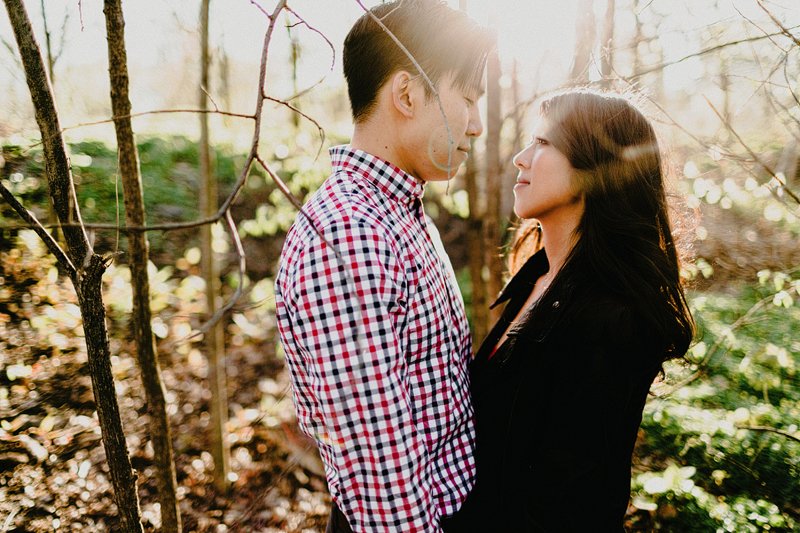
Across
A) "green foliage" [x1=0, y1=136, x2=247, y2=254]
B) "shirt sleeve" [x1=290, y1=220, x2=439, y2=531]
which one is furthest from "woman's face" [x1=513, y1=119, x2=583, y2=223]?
"green foliage" [x1=0, y1=136, x2=247, y2=254]

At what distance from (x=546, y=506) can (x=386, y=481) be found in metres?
0.48

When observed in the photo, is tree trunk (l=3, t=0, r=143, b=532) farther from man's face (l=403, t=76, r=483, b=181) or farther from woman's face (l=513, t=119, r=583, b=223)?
woman's face (l=513, t=119, r=583, b=223)

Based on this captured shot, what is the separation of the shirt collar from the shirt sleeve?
0.93 ft

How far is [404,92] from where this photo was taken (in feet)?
4.59

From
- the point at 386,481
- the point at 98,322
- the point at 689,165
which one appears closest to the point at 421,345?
the point at 386,481

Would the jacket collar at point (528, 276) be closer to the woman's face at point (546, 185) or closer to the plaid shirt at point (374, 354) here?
the woman's face at point (546, 185)

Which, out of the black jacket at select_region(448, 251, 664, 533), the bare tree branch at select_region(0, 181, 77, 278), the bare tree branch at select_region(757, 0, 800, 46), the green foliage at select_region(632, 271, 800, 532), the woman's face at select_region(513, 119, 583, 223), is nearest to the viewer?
the bare tree branch at select_region(0, 181, 77, 278)

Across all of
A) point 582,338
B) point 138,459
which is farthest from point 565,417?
point 138,459

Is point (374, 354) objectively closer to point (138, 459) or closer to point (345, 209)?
point (345, 209)

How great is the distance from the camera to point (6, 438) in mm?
2758

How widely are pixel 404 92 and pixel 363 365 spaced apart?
0.75 meters

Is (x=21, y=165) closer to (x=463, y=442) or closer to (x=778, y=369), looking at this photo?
(x=463, y=442)

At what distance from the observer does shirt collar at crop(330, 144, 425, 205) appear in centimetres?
139

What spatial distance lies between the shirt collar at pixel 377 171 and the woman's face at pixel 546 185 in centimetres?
49
